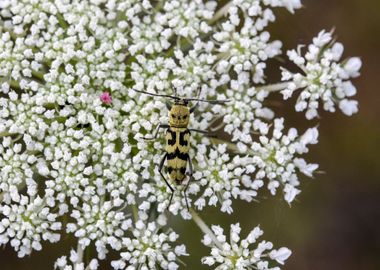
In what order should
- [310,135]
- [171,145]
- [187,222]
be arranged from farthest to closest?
1. [187,222]
2. [310,135]
3. [171,145]

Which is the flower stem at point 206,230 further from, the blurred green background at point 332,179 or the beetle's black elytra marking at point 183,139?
the blurred green background at point 332,179

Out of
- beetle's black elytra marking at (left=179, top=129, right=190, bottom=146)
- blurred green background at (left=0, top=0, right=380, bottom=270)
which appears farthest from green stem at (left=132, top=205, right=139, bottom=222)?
blurred green background at (left=0, top=0, right=380, bottom=270)

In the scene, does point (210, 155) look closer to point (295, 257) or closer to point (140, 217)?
point (140, 217)

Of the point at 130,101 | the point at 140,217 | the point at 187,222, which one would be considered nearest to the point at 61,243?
the point at 187,222

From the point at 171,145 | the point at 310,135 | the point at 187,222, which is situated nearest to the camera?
the point at 171,145

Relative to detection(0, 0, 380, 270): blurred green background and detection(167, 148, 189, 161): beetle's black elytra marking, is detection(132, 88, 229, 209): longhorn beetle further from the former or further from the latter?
detection(0, 0, 380, 270): blurred green background

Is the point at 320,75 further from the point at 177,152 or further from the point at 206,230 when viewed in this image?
the point at 206,230
